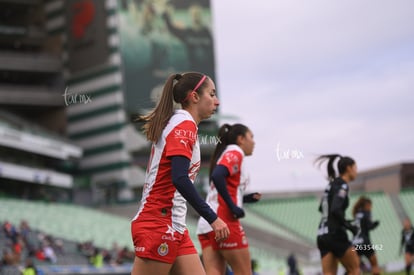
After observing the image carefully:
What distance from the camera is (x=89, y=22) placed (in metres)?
55.7

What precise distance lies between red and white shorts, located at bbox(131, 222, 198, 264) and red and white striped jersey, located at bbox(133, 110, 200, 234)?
0.16 feet

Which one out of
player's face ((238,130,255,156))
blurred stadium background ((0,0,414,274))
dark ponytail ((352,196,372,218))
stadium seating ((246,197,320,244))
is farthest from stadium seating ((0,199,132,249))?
player's face ((238,130,255,156))

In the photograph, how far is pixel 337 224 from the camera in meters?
9.77

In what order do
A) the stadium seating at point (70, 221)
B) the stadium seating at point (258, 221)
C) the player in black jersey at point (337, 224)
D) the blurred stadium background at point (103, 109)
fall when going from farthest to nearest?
the blurred stadium background at point (103, 109) → the stadium seating at point (258, 221) → the stadium seating at point (70, 221) → the player in black jersey at point (337, 224)

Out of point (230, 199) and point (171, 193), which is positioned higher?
point (171, 193)

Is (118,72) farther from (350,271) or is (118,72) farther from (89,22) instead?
(350,271)

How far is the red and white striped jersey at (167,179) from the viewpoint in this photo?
19.6 ft

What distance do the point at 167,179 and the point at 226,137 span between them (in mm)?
3432

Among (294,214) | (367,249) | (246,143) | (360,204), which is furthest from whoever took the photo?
(294,214)

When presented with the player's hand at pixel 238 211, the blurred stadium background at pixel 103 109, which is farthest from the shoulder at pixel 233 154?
the blurred stadium background at pixel 103 109

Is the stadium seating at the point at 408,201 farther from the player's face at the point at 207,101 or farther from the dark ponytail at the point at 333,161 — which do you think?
the player's face at the point at 207,101

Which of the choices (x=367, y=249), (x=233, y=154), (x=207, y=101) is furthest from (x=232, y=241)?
(x=367, y=249)

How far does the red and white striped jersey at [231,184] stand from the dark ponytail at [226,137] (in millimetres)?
122

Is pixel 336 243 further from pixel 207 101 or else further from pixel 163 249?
pixel 163 249
